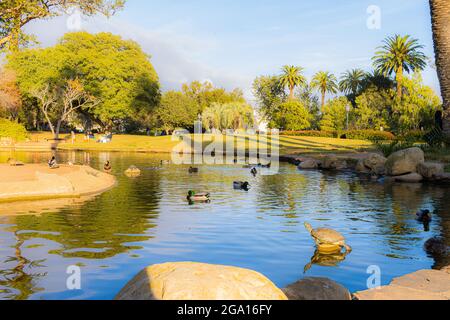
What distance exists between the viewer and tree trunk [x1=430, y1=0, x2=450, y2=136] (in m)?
26.8

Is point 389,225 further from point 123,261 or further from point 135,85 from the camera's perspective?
point 135,85

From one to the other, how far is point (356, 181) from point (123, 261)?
2045 cm

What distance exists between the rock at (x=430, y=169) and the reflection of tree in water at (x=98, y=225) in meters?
16.2

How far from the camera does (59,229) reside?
1378 centimetres

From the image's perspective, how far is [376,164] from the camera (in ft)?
106

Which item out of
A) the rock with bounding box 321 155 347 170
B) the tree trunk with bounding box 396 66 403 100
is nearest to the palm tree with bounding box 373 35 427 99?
the tree trunk with bounding box 396 66 403 100

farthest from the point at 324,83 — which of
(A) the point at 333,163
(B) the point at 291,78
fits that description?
(A) the point at 333,163

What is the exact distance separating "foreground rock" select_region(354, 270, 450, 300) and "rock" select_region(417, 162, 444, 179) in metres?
19.9

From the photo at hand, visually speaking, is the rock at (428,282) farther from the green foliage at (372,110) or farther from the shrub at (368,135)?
the green foliage at (372,110)

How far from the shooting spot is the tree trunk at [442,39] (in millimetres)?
26766

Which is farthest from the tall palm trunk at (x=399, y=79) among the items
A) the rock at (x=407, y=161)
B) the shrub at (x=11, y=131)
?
the shrub at (x=11, y=131)

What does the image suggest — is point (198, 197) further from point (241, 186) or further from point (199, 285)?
point (199, 285)

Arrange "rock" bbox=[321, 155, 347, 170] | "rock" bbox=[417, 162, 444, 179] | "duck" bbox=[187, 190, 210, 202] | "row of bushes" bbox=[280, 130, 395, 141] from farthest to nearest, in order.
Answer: "row of bushes" bbox=[280, 130, 395, 141], "rock" bbox=[321, 155, 347, 170], "rock" bbox=[417, 162, 444, 179], "duck" bbox=[187, 190, 210, 202]

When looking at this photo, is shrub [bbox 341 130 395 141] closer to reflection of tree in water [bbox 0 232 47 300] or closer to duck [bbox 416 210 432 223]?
duck [bbox 416 210 432 223]
